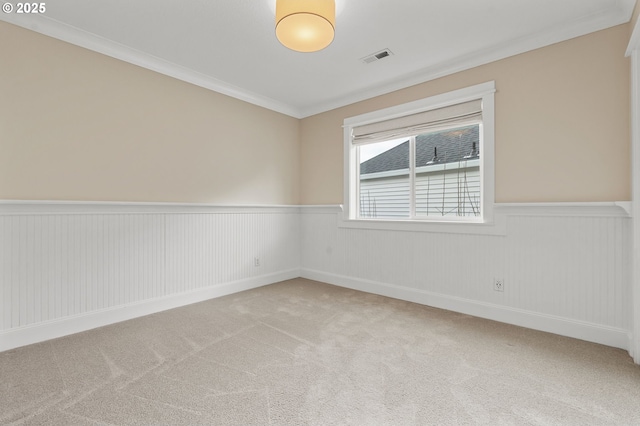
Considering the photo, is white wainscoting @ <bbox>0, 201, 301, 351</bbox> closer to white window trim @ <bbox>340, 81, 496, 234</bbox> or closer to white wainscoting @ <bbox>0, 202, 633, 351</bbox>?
white wainscoting @ <bbox>0, 202, 633, 351</bbox>

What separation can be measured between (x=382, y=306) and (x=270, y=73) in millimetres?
2725

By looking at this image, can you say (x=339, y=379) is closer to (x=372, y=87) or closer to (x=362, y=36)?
(x=362, y=36)

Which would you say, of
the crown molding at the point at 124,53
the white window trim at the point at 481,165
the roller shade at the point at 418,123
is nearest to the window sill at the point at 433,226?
the white window trim at the point at 481,165

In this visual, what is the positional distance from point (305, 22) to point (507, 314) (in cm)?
283

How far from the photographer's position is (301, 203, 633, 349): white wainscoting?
86.9 inches

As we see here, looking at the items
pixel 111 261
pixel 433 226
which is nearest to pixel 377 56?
pixel 433 226

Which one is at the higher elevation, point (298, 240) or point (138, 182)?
point (138, 182)

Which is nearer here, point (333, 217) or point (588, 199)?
point (588, 199)

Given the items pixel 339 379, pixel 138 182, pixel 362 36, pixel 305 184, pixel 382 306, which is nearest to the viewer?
pixel 339 379

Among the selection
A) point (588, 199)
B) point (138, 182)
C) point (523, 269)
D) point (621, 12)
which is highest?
point (621, 12)

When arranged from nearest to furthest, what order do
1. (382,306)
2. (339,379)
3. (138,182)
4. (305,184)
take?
(339,379) → (138,182) → (382,306) → (305,184)

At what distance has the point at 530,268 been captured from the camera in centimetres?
254

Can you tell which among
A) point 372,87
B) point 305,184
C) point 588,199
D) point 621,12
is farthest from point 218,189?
point 621,12

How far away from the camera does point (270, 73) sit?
3205 millimetres
